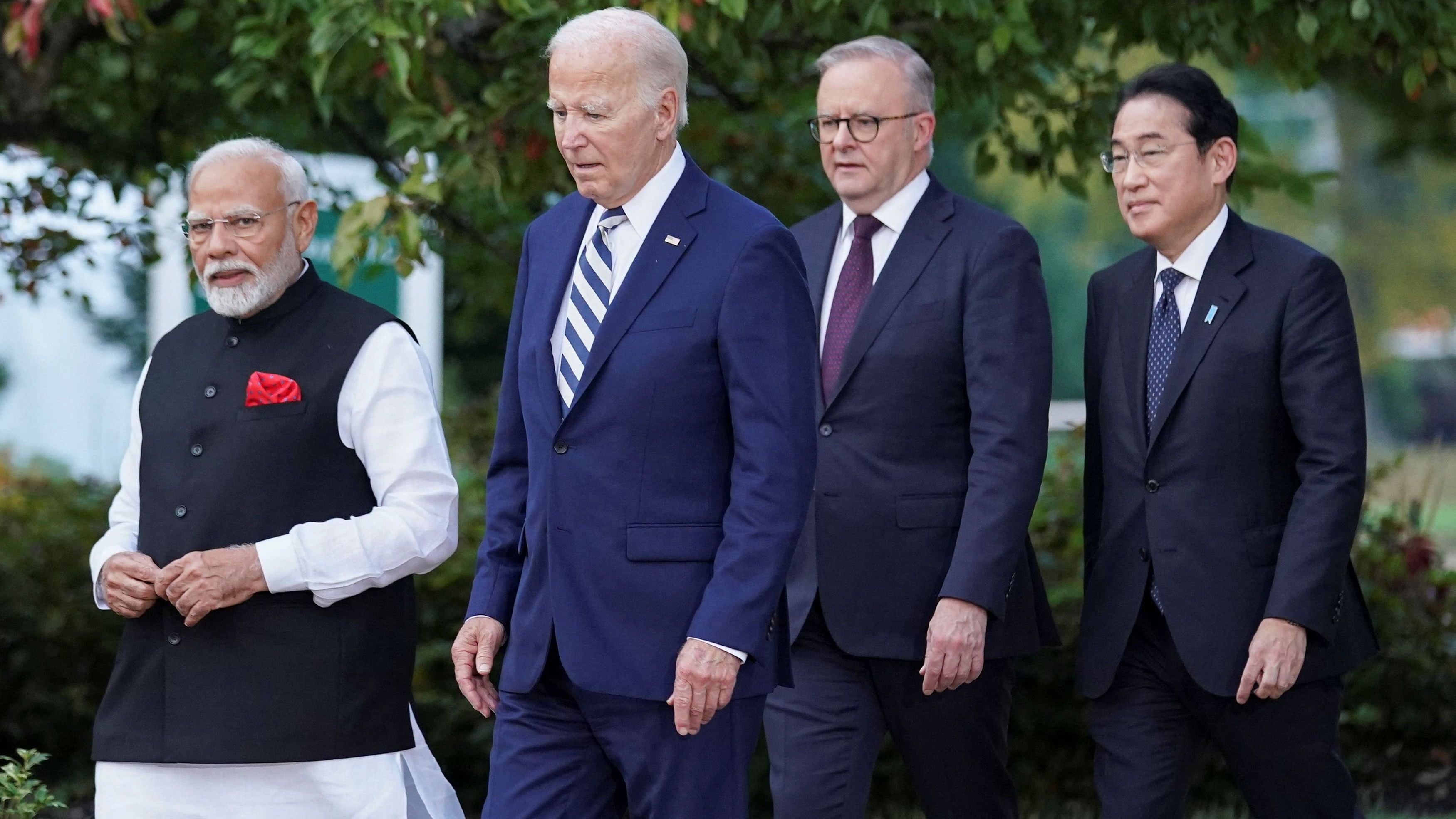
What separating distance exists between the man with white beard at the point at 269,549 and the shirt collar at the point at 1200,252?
1843mm

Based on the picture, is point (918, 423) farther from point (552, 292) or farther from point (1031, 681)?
point (1031, 681)

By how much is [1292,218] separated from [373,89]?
29990 millimetres

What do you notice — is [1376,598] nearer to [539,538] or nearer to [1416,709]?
[1416,709]

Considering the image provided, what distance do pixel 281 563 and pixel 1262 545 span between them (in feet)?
7.37

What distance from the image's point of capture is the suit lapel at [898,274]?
4.64m

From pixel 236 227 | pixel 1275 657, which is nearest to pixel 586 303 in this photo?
pixel 236 227

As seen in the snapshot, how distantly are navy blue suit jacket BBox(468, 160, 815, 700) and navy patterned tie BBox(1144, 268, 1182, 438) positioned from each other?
1.18 m

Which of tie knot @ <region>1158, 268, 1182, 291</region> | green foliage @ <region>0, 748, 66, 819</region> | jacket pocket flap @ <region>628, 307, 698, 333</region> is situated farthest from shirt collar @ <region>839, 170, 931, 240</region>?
green foliage @ <region>0, 748, 66, 819</region>

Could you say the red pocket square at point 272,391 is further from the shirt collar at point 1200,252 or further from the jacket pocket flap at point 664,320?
the shirt collar at point 1200,252

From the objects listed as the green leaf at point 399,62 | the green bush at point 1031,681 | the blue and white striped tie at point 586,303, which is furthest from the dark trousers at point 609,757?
the green bush at point 1031,681

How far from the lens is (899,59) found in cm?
483

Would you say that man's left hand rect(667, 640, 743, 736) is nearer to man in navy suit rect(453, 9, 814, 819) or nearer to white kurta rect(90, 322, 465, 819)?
man in navy suit rect(453, 9, 814, 819)

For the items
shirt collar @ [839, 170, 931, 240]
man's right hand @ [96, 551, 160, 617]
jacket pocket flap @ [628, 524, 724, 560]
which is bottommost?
man's right hand @ [96, 551, 160, 617]

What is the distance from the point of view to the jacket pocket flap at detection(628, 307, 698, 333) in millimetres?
3668
